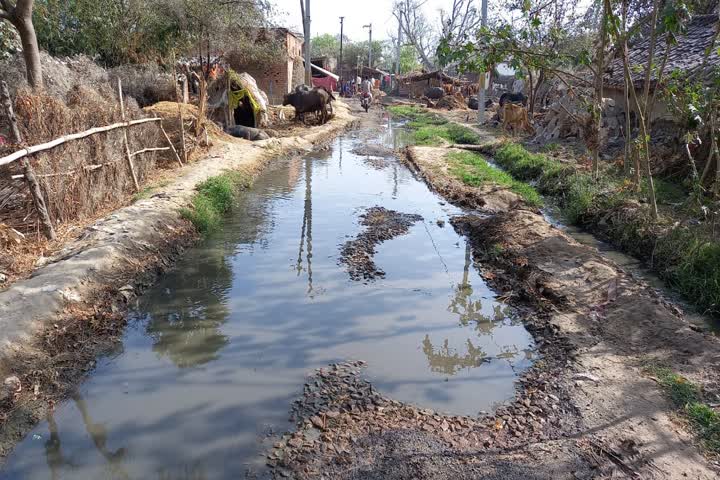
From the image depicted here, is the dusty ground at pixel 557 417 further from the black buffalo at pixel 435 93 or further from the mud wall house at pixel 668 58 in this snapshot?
the black buffalo at pixel 435 93

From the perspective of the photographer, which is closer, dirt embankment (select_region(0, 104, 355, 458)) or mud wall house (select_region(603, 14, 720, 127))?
dirt embankment (select_region(0, 104, 355, 458))

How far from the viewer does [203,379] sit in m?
4.55

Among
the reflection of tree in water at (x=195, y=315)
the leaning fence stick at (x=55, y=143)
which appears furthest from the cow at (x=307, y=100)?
the reflection of tree in water at (x=195, y=315)

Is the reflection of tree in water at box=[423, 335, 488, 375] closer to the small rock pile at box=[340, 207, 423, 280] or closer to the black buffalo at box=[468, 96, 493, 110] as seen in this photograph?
the small rock pile at box=[340, 207, 423, 280]

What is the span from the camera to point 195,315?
19.0 feet

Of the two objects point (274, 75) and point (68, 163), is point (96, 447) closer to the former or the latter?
point (68, 163)

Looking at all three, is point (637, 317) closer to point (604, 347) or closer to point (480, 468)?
point (604, 347)

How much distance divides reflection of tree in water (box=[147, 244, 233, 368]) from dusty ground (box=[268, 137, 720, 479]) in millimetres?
1265

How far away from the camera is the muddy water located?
146 inches

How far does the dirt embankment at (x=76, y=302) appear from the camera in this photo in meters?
4.21

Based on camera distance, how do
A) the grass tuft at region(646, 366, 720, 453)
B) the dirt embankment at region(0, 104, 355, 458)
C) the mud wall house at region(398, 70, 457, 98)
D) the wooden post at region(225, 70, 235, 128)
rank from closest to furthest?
1. the grass tuft at region(646, 366, 720, 453)
2. the dirt embankment at region(0, 104, 355, 458)
3. the wooden post at region(225, 70, 235, 128)
4. the mud wall house at region(398, 70, 457, 98)

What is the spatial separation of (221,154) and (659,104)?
37.7ft

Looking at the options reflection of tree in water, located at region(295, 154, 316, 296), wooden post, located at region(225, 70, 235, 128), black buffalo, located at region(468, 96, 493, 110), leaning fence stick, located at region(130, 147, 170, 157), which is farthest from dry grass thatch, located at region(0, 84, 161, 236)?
black buffalo, located at region(468, 96, 493, 110)

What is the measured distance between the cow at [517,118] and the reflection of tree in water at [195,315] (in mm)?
14966
